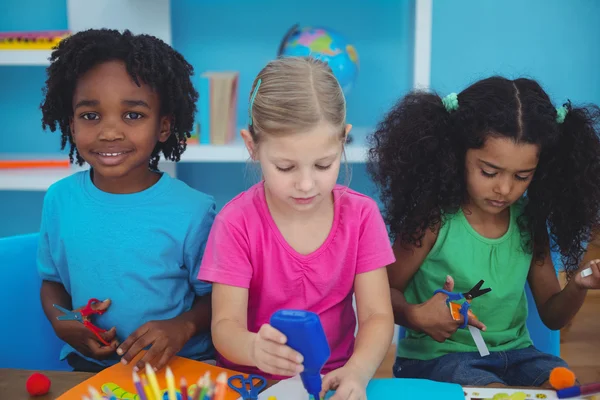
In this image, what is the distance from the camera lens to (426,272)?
4.09ft

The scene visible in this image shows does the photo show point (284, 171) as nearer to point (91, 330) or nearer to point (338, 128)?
point (338, 128)

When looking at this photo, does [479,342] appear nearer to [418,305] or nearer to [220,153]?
[418,305]

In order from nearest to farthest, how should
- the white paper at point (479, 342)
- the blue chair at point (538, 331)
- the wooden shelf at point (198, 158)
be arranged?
the white paper at point (479, 342)
the blue chair at point (538, 331)
the wooden shelf at point (198, 158)

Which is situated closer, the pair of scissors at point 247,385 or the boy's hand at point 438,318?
the pair of scissors at point 247,385

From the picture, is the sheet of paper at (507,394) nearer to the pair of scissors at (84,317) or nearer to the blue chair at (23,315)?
the pair of scissors at (84,317)

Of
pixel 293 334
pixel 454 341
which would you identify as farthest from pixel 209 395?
pixel 454 341

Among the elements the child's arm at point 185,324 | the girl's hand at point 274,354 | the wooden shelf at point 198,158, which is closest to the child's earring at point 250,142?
the child's arm at point 185,324

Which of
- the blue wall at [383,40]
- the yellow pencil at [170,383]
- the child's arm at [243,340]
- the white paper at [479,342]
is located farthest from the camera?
the blue wall at [383,40]

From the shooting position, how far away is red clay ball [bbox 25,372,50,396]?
2.70 ft

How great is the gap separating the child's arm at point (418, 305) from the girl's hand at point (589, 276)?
188 mm

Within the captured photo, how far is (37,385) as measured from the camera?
0.82m

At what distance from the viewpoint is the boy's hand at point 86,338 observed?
3.50ft

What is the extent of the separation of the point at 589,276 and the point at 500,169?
0.23 m

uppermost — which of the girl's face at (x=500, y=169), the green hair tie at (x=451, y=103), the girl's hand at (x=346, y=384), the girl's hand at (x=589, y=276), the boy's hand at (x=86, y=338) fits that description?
the green hair tie at (x=451, y=103)
